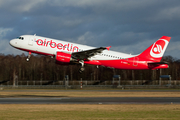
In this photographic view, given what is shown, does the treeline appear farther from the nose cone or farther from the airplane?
the nose cone

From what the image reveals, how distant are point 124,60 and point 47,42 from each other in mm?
14544

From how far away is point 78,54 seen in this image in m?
42.5

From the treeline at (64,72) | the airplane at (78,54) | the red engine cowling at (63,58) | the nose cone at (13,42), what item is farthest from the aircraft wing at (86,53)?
the treeline at (64,72)

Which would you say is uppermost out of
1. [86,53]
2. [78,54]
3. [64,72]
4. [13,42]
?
[13,42]

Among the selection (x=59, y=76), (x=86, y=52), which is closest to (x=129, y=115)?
(x=86, y=52)

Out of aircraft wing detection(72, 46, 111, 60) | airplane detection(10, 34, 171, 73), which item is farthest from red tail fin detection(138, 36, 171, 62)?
aircraft wing detection(72, 46, 111, 60)

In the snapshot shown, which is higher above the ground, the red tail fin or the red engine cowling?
the red tail fin

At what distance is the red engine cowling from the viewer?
41703mm

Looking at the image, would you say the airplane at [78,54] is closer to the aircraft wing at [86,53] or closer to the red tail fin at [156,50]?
the aircraft wing at [86,53]

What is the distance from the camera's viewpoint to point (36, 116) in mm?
21828

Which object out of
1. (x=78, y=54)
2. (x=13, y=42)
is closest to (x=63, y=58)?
(x=78, y=54)

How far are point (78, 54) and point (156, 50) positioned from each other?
58.5 feet

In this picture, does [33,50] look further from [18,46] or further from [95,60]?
[95,60]

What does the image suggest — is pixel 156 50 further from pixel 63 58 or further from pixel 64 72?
pixel 64 72
